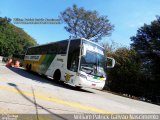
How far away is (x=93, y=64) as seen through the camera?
61.4 ft

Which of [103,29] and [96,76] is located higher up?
[103,29]

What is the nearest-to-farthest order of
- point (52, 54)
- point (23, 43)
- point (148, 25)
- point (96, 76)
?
point (96, 76) < point (52, 54) < point (148, 25) < point (23, 43)

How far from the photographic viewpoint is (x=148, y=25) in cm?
4550

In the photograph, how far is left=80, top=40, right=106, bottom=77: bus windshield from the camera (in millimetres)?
18422

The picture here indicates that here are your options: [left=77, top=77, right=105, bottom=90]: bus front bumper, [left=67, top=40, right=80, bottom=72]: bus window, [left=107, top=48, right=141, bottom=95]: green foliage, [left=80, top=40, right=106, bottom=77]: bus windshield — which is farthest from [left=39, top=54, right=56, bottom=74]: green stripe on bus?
[left=107, top=48, right=141, bottom=95]: green foliage

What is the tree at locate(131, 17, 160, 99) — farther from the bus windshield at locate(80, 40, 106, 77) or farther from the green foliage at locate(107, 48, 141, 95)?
the bus windshield at locate(80, 40, 106, 77)

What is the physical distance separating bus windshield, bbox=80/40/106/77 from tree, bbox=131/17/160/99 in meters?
16.0

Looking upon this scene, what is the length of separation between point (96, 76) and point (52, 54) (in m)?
6.11

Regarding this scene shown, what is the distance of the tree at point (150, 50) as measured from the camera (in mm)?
34406

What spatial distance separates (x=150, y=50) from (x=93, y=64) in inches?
946

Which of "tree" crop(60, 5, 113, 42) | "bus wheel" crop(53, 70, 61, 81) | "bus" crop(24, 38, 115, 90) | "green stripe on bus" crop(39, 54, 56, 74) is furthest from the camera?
"tree" crop(60, 5, 113, 42)

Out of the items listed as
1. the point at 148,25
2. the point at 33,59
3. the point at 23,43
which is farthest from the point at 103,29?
the point at 23,43

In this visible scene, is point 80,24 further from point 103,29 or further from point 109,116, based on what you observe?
point 109,116

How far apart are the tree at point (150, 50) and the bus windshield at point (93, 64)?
16.0 meters
